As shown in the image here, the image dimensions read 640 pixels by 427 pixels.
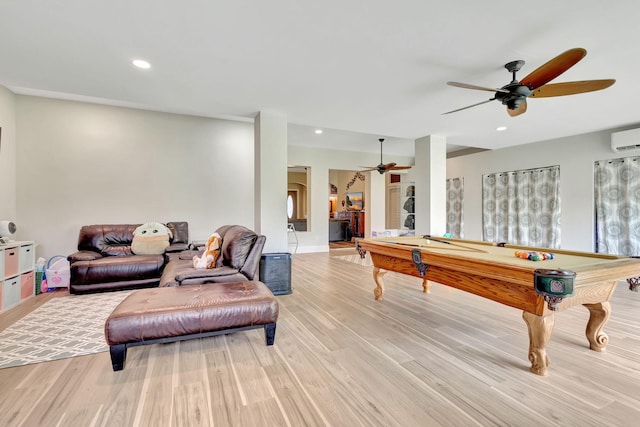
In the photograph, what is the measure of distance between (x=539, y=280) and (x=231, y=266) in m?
2.64

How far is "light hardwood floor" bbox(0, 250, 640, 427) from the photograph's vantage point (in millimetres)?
1533

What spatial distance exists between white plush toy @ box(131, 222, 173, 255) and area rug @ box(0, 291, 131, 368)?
0.97m

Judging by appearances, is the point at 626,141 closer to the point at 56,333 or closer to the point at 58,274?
the point at 56,333

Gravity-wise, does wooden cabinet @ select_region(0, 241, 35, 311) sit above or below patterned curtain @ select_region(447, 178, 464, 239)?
below

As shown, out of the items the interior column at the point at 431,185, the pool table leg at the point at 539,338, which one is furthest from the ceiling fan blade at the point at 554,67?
the interior column at the point at 431,185

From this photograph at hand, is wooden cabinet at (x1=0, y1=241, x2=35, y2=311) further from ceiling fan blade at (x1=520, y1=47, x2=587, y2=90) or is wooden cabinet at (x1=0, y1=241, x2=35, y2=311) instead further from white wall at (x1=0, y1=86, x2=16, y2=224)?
ceiling fan blade at (x1=520, y1=47, x2=587, y2=90)

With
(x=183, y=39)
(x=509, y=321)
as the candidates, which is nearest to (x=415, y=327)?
(x=509, y=321)

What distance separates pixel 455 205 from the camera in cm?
756

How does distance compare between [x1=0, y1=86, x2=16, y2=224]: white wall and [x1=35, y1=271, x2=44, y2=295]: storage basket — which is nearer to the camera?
[x1=35, y1=271, x2=44, y2=295]: storage basket

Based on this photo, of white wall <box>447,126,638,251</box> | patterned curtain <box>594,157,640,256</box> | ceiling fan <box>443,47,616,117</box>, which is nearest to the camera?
ceiling fan <box>443,47,616,117</box>

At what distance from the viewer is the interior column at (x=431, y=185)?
5.29 metres

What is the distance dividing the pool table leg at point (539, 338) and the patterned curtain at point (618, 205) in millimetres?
4530

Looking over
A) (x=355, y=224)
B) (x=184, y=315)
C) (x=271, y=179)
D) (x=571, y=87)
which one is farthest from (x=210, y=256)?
(x=355, y=224)

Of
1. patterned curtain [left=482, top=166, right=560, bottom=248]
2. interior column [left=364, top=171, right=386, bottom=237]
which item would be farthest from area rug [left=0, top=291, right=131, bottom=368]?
→ patterned curtain [left=482, top=166, right=560, bottom=248]
